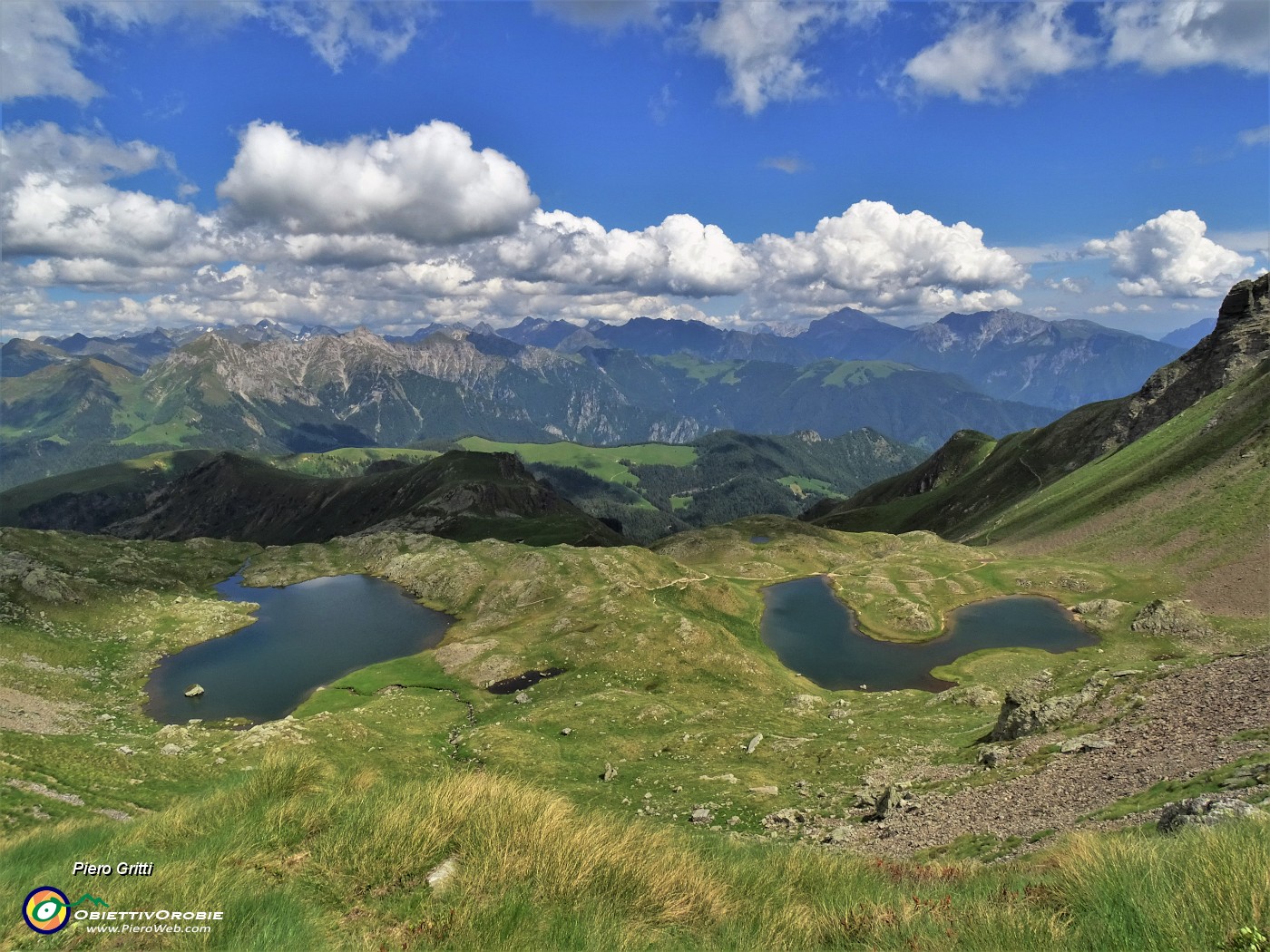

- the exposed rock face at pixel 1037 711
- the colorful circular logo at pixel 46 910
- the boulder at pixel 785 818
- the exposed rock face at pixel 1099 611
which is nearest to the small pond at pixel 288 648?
the boulder at pixel 785 818

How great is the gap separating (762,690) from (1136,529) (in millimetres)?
96491

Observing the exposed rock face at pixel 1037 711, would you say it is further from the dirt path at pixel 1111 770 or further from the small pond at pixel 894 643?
the small pond at pixel 894 643

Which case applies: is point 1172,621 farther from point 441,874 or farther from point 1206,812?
point 441,874

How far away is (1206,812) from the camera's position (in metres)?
15.8

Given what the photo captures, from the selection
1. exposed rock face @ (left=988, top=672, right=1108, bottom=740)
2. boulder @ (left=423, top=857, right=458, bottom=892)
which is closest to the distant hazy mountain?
exposed rock face @ (left=988, top=672, right=1108, bottom=740)

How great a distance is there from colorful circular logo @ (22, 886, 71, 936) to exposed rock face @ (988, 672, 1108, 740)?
143 feet

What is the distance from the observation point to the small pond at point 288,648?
3201 inches

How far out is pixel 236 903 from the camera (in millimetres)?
7910

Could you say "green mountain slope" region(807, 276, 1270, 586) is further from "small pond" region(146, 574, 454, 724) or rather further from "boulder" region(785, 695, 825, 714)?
"small pond" region(146, 574, 454, 724)

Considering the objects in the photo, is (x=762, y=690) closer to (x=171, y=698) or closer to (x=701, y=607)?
(x=701, y=607)

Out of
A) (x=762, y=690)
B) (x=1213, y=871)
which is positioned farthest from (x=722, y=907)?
(x=762, y=690)

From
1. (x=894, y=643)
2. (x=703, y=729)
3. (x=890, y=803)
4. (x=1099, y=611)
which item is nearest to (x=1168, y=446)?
(x=1099, y=611)

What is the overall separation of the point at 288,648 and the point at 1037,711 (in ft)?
354

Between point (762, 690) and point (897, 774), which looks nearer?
point (897, 774)
